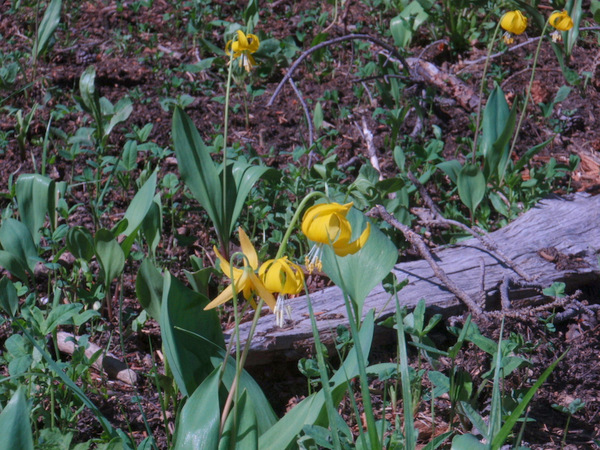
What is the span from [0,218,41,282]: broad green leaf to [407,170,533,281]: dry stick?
161 cm

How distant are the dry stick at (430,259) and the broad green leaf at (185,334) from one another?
3.35 feet

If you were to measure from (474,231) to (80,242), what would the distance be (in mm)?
1540

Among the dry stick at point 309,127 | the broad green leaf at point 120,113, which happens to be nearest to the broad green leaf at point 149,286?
the dry stick at point 309,127

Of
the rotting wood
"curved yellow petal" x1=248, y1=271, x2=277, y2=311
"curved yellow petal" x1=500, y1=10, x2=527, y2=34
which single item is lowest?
the rotting wood

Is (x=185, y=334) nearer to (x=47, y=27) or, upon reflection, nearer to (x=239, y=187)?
(x=239, y=187)

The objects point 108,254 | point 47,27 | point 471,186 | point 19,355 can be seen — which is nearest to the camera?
point 19,355

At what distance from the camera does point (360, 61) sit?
4273 mm

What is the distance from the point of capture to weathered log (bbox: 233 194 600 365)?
2207 millimetres

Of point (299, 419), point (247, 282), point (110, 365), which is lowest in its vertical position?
point (110, 365)

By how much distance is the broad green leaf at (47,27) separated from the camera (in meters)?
3.75

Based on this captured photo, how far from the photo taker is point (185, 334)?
157 centimetres

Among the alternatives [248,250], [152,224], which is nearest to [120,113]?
[152,224]

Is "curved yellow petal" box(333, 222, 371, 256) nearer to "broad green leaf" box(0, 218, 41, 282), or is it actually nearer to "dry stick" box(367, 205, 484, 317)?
"dry stick" box(367, 205, 484, 317)

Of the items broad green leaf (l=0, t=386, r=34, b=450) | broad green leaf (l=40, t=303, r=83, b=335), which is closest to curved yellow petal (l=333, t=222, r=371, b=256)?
broad green leaf (l=0, t=386, r=34, b=450)
